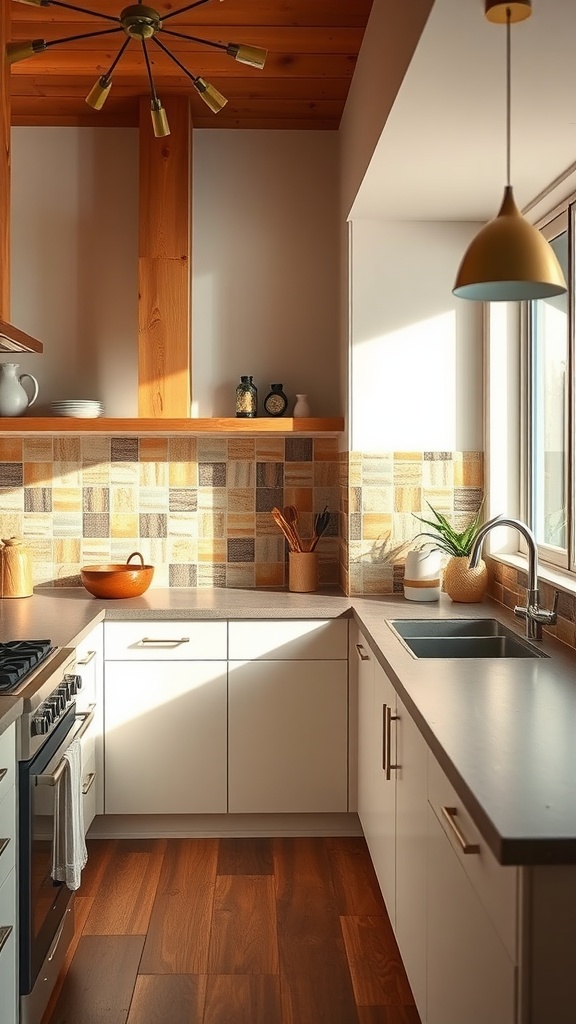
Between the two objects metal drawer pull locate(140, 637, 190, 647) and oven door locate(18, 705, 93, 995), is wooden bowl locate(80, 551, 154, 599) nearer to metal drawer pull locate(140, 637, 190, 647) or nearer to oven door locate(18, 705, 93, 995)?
metal drawer pull locate(140, 637, 190, 647)

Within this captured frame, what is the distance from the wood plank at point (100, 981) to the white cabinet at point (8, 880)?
33 centimetres

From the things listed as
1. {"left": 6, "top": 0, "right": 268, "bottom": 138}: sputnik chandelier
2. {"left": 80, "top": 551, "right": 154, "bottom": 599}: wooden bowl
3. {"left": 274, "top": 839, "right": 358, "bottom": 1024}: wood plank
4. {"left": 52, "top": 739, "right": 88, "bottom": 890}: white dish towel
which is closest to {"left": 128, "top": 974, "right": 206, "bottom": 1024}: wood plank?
{"left": 274, "top": 839, "right": 358, "bottom": 1024}: wood plank

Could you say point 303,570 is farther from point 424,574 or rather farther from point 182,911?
point 182,911

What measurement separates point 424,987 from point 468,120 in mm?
2022

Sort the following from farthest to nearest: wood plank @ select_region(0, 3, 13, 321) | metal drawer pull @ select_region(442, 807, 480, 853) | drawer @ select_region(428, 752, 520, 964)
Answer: wood plank @ select_region(0, 3, 13, 321) → metal drawer pull @ select_region(442, 807, 480, 853) → drawer @ select_region(428, 752, 520, 964)

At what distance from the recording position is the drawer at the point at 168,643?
3320 millimetres

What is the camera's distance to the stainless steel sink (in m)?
2.81

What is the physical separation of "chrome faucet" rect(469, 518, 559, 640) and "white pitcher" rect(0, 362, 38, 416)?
185 centimetres

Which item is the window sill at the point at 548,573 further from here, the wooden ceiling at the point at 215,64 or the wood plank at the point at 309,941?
the wooden ceiling at the point at 215,64

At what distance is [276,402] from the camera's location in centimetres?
373

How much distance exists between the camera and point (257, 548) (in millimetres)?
3885

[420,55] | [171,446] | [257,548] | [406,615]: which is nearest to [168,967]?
[406,615]

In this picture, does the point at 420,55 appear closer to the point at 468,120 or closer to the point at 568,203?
the point at 468,120

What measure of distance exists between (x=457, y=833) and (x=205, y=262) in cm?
283
